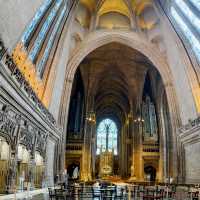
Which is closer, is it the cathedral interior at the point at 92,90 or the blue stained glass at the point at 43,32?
the cathedral interior at the point at 92,90

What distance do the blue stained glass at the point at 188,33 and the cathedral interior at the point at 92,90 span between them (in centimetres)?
6

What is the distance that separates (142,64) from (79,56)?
29.5 feet

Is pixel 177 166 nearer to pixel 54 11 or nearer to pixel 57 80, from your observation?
pixel 57 80

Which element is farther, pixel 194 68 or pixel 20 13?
pixel 194 68

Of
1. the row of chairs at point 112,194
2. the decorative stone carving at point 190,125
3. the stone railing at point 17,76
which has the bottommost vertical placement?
the row of chairs at point 112,194

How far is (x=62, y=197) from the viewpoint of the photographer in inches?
407

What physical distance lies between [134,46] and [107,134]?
25.0 m

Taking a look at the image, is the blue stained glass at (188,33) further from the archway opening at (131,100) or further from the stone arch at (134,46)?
the archway opening at (131,100)

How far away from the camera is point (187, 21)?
1661cm

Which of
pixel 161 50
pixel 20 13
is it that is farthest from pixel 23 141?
pixel 161 50

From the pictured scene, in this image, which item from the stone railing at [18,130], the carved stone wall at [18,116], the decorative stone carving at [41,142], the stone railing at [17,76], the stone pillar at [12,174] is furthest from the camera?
the decorative stone carving at [41,142]

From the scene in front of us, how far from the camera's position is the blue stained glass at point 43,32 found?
1484 cm

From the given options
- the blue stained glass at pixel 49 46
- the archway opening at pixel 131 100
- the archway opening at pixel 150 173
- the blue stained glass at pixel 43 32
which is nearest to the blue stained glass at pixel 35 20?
the blue stained glass at pixel 43 32

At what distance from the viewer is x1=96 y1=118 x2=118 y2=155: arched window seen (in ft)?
150
